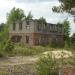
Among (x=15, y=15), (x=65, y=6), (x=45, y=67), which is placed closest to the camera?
(x=45, y=67)

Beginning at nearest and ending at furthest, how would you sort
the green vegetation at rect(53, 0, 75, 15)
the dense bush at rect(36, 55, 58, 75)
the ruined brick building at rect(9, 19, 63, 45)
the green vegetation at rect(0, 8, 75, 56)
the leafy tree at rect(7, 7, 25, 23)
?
the dense bush at rect(36, 55, 58, 75), the green vegetation at rect(53, 0, 75, 15), the green vegetation at rect(0, 8, 75, 56), the ruined brick building at rect(9, 19, 63, 45), the leafy tree at rect(7, 7, 25, 23)

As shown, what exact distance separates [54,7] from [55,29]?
155ft

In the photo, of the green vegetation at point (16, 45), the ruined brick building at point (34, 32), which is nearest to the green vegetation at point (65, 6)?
the green vegetation at point (16, 45)

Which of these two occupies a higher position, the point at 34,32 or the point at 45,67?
the point at 34,32

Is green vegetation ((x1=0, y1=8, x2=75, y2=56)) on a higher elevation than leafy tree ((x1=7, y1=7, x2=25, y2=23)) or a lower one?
lower

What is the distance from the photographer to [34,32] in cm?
6294

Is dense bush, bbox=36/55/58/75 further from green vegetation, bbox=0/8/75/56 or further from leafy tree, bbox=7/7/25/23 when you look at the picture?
leafy tree, bbox=7/7/25/23

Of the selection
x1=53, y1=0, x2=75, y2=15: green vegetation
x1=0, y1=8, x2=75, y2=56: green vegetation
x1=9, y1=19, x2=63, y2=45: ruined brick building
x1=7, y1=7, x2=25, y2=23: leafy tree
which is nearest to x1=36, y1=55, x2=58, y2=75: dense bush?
x1=53, y1=0, x2=75, y2=15: green vegetation

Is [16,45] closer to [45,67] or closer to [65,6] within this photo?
[65,6]

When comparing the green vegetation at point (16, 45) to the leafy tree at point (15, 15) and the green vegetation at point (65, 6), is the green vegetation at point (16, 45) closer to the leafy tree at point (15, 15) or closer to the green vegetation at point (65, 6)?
the leafy tree at point (15, 15)

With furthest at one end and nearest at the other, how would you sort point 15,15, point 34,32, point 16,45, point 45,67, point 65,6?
point 15,15, point 34,32, point 16,45, point 65,6, point 45,67

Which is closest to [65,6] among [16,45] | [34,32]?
[16,45]

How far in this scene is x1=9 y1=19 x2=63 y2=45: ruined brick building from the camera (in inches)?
2490

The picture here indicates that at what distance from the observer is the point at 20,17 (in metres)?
91.1
